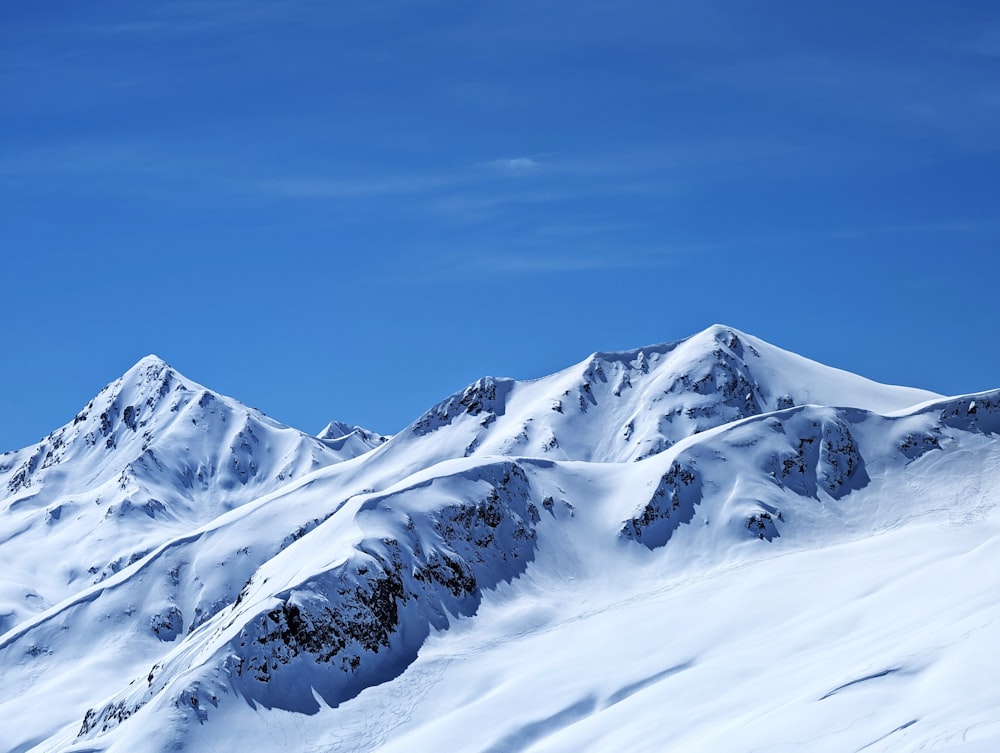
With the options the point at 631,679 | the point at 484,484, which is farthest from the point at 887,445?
the point at 631,679

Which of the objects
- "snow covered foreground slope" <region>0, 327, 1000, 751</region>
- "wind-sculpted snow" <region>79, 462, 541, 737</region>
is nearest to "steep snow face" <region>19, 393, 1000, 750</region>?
"wind-sculpted snow" <region>79, 462, 541, 737</region>

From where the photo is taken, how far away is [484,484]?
128m

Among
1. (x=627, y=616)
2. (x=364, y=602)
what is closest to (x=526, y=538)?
(x=627, y=616)

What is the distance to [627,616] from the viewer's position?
107 meters

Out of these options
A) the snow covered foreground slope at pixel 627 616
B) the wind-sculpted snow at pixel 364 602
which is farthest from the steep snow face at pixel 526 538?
the snow covered foreground slope at pixel 627 616

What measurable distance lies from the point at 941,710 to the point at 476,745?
40456 millimetres

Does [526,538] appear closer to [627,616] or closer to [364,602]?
[627,616]

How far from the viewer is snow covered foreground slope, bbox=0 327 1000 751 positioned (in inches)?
2704

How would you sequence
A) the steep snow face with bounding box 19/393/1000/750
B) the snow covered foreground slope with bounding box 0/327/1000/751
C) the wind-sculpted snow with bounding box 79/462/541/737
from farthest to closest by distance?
the steep snow face with bounding box 19/393/1000/750 < the wind-sculpted snow with bounding box 79/462/541/737 < the snow covered foreground slope with bounding box 0/327/1000/751

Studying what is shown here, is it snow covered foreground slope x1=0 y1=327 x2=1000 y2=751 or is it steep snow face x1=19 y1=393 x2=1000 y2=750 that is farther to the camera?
steep snow face x1=19 y1=393 x2=1000 y2=750

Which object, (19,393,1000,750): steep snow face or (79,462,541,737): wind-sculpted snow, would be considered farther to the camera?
(19,393,1000,750): steep snow face

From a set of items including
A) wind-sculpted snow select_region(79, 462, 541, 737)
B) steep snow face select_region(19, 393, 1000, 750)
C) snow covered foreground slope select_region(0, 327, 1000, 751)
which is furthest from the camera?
steep snow face select_region(19, 393, 1000, 750)

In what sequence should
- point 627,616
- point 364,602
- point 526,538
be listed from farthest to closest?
point 526,538, point 627,616, point 364,602

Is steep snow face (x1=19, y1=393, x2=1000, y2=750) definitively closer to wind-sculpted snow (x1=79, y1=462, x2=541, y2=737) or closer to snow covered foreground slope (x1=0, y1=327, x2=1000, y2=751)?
wind-sculpted snow (x1=79, y1=462, x2=541, y2=737)
